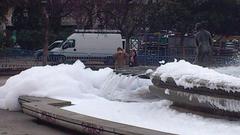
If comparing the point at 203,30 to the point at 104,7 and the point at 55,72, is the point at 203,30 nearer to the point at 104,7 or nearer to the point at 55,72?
the point at 55,72

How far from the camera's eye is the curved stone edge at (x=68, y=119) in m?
8.27

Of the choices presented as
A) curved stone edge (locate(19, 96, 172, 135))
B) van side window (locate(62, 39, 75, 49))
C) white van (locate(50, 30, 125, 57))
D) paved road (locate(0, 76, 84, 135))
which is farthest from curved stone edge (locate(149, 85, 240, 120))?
van side window (locate(62, 39, 75, 49))

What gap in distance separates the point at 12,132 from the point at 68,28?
150 ft

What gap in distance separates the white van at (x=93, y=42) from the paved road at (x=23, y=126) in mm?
25211

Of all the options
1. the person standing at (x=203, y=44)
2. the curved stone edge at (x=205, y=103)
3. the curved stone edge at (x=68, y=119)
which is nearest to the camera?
the curved stone edge at (x=68, y=119)

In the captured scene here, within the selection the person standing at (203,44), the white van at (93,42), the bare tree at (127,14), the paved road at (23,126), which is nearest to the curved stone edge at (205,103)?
the paved road at (23,126)

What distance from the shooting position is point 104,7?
129 feet

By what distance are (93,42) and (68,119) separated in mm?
28381

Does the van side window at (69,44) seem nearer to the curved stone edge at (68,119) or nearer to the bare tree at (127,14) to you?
the bare tree at (127,14)

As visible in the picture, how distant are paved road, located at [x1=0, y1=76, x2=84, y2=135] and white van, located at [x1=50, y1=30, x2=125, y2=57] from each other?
82.7ft

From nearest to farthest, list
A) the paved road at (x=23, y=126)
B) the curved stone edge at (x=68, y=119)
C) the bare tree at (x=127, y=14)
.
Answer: the curved stone edge at (x=68, y=119), the paved road at (x=23, y=126), the bare tree at (x=127, y=14)

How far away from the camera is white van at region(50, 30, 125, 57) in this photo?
3781 centimetres

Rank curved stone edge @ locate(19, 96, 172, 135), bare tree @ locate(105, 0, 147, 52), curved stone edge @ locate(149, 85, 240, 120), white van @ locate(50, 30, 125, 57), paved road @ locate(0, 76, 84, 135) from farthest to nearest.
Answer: bare tree @ locate(105, 0, 147, 52) → white van @ locate(50, 30, 125, 57) → paved road @ locate(0, 76, 84, 135) → curved stone edge @ locate(149, 85, 240, 120) → curved stone edge @ locate(19, 96, 172, 135)

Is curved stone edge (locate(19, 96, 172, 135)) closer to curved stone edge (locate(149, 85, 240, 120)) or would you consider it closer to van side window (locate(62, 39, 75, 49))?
curved stone edge (locate(149, 85, 240, 120))
